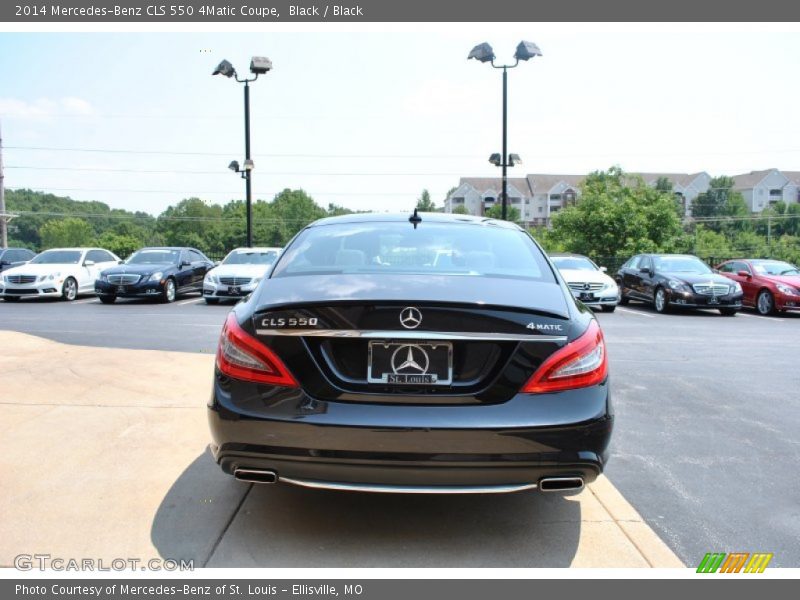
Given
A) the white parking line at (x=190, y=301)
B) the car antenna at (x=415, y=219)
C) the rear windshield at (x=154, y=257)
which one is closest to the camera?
the car antenna at (x=415, y=219)

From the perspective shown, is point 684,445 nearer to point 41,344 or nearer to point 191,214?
point 41,344

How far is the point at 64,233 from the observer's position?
11919 cm

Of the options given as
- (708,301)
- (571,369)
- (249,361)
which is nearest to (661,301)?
(708,301)

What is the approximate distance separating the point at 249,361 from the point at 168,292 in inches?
598

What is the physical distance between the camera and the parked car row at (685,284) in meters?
15.7

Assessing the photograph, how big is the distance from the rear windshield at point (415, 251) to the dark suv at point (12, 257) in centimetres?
2369

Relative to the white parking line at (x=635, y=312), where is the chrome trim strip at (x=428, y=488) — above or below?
above

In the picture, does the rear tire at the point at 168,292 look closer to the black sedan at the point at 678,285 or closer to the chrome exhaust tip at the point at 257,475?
the black sedan at the point at 678,285

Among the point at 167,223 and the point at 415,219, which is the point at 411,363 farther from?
the point at 167,223

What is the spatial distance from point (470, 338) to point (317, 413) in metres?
0.71

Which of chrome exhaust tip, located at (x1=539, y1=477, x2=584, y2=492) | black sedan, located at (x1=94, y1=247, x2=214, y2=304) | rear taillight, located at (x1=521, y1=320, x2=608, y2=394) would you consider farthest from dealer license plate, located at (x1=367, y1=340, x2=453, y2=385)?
black sedan, located at (x1=94, y1=247, x2=214, y2=304)

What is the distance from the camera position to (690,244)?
4091cm

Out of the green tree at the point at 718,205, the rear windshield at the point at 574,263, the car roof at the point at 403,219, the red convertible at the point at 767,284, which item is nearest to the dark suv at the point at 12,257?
the rear windshield at the point at 574,263
